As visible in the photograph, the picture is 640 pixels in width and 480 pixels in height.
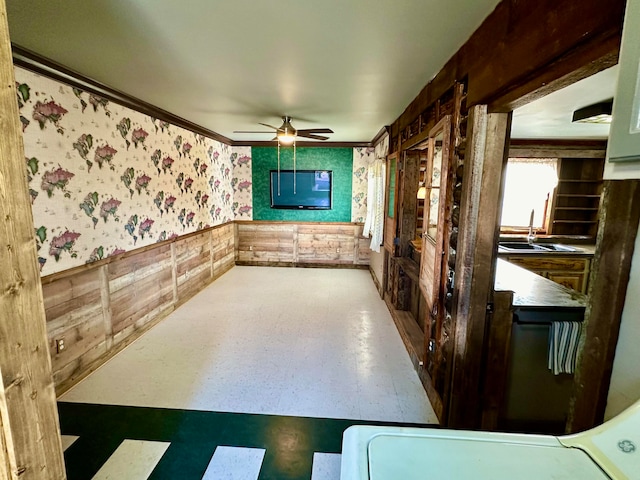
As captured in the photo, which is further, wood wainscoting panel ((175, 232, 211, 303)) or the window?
the window

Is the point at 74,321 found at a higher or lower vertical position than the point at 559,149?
lower

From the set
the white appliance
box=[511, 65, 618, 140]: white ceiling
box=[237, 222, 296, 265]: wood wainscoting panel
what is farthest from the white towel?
box=[237, 222, 296, 265]: wood wainscoting panel

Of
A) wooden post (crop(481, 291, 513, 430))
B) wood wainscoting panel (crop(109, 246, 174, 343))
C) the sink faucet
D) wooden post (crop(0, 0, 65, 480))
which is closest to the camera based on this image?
wooden post (crop(0, 0, 65, 480))

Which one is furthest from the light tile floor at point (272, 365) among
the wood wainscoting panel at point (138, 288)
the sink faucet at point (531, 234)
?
the sink faucet at point (531, 234)

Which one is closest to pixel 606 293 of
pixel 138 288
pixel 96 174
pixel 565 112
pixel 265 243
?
pixel 565 112

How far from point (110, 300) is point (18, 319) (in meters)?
2.31

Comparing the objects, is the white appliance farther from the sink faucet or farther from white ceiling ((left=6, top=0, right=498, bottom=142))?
the sink faucet

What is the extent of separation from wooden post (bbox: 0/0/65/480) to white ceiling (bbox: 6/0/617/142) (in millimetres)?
986

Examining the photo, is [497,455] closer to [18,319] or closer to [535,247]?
[18,319]

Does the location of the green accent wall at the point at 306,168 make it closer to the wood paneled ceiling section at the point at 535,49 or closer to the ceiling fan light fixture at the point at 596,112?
the ceiling fan light fixture at the point at 596,112

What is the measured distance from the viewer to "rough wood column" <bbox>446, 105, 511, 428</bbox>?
1.65 metres

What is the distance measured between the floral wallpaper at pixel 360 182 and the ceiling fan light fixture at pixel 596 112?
3.33 metres

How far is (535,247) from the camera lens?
164 inches

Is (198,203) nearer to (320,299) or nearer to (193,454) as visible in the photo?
(320,299)
